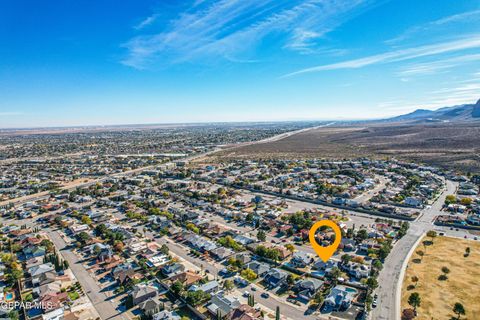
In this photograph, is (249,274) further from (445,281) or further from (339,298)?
(445,281)

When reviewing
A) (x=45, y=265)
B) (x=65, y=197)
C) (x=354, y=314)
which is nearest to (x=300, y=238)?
(x=354, y=314)

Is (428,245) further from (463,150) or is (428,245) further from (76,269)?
(463,150)

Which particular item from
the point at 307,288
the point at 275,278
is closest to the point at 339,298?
the point at 307,288

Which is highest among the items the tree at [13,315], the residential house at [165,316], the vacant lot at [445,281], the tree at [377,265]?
the tree at [13,315]

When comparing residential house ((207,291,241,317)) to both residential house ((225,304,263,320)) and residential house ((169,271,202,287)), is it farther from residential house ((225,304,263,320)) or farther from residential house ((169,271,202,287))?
residential house ((169,271,202,287))

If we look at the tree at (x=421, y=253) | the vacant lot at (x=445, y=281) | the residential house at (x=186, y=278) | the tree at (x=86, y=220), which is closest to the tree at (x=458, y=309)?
the vacant lot at (x=445, y=281)

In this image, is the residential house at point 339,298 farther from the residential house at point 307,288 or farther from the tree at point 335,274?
the tree at point 335,274

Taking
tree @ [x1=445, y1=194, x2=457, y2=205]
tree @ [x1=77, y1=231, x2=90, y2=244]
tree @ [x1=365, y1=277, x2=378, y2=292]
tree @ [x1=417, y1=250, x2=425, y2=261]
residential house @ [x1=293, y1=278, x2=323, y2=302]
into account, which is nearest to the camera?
tree @ [x1=365, y1=277, x2=378, y2=292]

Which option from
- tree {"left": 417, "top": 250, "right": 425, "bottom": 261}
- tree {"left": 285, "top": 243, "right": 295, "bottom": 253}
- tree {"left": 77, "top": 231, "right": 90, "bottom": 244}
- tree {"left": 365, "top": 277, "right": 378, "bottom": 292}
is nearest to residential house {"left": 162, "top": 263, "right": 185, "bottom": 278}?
tree {"left": 285, "top": 243, "right": 295, "bottom": 253}
